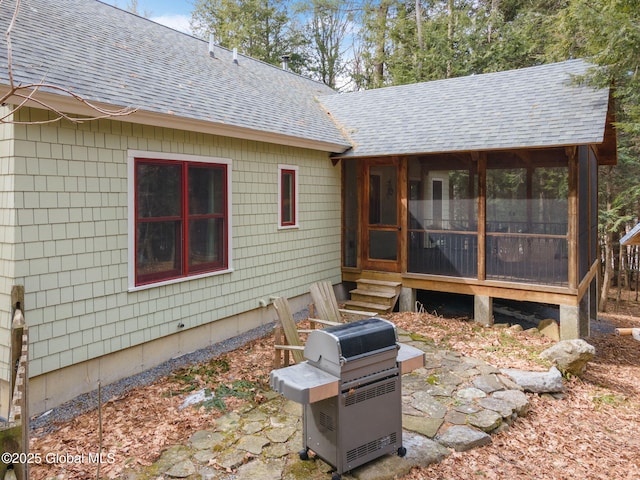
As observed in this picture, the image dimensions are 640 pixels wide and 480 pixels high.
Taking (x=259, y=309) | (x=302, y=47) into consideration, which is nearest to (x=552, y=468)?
(x=259, y=309)

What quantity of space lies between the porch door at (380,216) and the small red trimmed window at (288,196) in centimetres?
169

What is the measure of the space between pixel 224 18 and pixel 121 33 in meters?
17.0

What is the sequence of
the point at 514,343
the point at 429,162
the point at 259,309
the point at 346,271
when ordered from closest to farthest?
the point at 514,343, the point at 259,309, the point at 429,162, the point at 346,271

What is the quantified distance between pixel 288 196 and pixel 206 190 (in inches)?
83.7

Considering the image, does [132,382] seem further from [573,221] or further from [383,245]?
[573,221]

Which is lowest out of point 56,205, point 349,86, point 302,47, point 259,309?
point 259,309

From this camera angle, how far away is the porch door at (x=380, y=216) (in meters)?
9.28

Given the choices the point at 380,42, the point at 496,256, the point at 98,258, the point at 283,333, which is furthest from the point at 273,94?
the point at 380,42

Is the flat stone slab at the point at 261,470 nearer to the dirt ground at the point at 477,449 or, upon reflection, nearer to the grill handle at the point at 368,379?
the dirt ground at the point at 477,449

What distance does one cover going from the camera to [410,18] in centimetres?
2180

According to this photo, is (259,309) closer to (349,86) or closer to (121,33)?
(121,33)

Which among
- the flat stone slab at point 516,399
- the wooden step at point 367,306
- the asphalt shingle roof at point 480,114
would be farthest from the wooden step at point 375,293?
the flat stone slab at point 516,399

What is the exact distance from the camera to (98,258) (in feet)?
17.1

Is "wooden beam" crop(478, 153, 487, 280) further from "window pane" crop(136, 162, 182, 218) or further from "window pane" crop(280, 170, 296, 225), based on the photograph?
"window pane" crop(136, 162, 182, 218)
